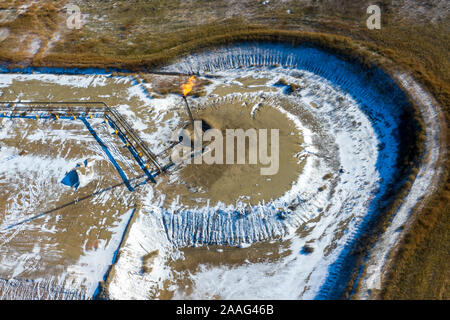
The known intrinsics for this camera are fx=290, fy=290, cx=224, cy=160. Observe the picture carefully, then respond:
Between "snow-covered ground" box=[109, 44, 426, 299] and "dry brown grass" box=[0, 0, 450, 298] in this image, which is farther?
"snow-covered ground" box=[109, 44, 426, 299]

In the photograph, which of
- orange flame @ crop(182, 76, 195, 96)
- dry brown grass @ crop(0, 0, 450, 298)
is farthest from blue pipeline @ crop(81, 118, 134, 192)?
orange flame @ crop(182, 76, 195, 96)

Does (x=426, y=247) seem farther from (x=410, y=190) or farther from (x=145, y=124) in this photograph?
(x=145, y=124)

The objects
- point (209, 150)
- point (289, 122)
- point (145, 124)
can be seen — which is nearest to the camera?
point (209, 150)

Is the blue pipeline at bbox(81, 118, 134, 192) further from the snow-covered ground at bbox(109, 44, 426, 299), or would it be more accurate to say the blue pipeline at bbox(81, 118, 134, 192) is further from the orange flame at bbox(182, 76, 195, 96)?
the orange flame at bbox(182, 76, 195, 96)

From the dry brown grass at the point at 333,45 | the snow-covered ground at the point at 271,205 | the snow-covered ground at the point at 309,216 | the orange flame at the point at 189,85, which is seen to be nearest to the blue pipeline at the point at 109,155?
the snow-covered ground at the point at 271,205

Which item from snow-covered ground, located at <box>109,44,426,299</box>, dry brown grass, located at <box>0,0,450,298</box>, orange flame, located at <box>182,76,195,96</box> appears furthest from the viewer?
orange flame, located at <box>182,76,195,96</box>

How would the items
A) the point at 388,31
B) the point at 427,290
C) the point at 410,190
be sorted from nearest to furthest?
the point at 427,290 < the point at 410,190 < the point at 388,31

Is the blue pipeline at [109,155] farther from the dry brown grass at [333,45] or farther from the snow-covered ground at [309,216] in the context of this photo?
the dry brown grass at [333,45]

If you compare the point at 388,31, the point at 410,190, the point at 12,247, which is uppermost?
the point at 388,31

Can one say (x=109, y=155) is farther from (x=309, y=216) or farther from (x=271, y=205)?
(x=309, y=216)

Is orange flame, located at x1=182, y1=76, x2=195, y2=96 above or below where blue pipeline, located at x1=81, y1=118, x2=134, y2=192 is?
above
